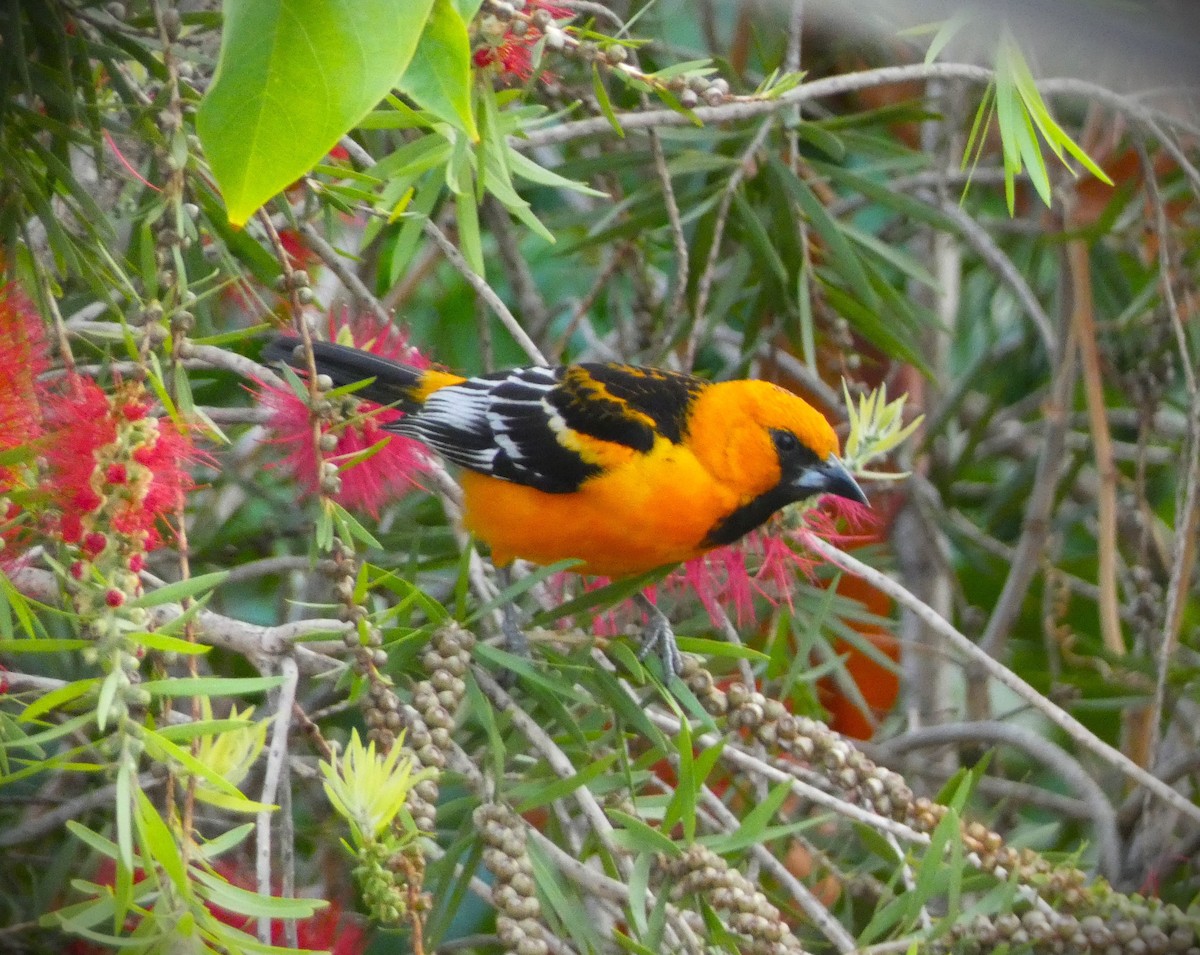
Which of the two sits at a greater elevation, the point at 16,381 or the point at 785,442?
the point at 16,381

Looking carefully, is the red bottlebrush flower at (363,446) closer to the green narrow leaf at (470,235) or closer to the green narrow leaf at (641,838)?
the green narrow leaf at (470,235)

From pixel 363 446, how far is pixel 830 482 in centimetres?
67

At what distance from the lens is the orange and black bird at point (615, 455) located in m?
1.97

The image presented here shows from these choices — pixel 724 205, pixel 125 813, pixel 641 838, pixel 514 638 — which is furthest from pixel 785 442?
pixel 125 813

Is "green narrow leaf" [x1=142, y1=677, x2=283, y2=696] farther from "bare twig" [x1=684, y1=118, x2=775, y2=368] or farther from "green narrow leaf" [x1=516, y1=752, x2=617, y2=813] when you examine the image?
"bare twig" [x1=684, y1=118, x2=775, y2=368]

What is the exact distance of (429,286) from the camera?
11.7ft

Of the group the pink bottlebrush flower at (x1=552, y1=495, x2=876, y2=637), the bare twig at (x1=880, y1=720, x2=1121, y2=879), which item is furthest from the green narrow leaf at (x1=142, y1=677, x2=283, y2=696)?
the bare twig at (x1=880, y1=720, x2=1121, y2=879)

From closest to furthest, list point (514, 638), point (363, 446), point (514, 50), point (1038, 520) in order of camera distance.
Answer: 1. point (514, 50)
2. point (514, 638)
3. point (363, 446)
4. point (1038, 520)

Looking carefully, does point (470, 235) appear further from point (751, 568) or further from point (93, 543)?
point (751, 568)

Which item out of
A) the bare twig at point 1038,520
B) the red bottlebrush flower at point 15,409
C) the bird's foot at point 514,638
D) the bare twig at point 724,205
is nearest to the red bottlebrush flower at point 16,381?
the red bottlebrush flower at point 15,409

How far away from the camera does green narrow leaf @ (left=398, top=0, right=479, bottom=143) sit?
2.71ft

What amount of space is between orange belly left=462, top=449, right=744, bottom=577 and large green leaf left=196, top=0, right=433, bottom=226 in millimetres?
1190

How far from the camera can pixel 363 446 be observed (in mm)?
→ 1709

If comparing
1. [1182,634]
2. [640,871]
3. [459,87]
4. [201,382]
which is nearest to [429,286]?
[201,382]
